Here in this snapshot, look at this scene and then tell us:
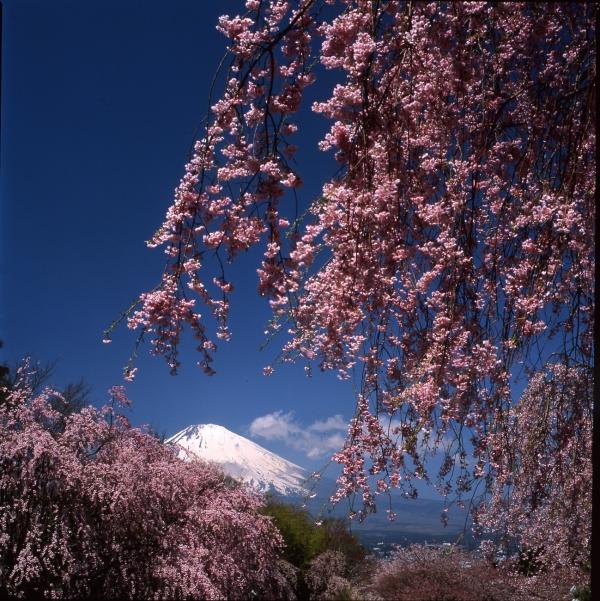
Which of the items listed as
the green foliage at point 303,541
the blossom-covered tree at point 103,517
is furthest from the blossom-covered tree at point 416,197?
the green foliage at point 303,541

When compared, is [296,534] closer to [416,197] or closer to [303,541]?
[303,541]

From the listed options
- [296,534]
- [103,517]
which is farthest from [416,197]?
[296,534]

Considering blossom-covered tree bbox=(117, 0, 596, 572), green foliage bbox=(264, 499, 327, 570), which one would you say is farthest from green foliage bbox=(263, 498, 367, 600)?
blossom-covered tree bbox=(117, 0, 596, 572)

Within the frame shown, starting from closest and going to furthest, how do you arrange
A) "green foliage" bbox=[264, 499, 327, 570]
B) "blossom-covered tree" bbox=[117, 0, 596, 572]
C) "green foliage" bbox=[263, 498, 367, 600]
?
"blossom-covered tree" bbox=[117, 0, 596, 572]
"green foliage" bbox=[263, 498, 367, 600]
"green foliage" bbox=[264, 499, 327, 570]

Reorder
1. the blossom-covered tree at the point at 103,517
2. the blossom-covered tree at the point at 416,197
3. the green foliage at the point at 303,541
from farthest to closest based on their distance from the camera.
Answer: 1. the green foliage at the point at 303,541
2. the blossom-covered tree at the point at 103,517
3. the blossom-covered tree at the point at 416,197

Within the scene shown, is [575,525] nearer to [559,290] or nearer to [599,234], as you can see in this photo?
[559,290]

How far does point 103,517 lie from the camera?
5562 mm

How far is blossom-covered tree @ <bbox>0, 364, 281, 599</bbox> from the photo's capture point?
517 cm

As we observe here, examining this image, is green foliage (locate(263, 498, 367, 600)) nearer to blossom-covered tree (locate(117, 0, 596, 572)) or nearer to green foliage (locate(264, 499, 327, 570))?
green foliage (locate(264, 499, 327, 570))

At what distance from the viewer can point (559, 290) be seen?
2.19 metres

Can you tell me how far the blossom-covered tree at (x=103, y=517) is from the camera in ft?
17.0

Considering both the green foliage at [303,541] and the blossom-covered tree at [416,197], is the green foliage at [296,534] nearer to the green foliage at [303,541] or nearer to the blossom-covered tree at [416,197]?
the green foliage at [303,541]

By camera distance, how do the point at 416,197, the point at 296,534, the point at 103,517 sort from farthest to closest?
1. the point at 296,534
2. the point at 103,517
3. the point at 416,197

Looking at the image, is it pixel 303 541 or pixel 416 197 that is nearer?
pixel 416 197
